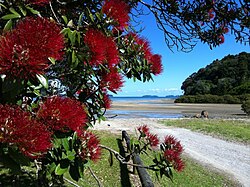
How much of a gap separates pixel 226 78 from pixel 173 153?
5707 cm

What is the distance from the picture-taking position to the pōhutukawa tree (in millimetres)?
710

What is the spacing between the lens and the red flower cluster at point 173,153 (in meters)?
1.54

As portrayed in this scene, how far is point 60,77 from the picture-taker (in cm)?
149

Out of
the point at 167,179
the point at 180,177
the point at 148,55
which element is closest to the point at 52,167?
the point at 148,55

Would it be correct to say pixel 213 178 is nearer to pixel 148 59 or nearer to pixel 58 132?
pixel 148 59

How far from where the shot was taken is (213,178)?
19.6ft

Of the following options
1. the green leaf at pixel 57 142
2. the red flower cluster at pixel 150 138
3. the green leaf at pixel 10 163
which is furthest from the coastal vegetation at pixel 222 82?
the green leaf at pixel 10 163

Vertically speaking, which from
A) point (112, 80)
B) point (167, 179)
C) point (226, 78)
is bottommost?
point (167, 179)

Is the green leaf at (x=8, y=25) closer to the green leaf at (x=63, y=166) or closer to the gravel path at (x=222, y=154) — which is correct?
the green leaf at (x=63, y=166)

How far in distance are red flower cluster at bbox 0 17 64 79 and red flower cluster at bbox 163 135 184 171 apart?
0.98 m

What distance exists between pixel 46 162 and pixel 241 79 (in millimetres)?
57406

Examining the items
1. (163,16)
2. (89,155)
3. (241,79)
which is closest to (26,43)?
(89,155)

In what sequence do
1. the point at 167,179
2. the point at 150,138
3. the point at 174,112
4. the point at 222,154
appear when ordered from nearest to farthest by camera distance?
the point at 150,138, the point at 167,179, the point at 222,154, the point at 174,112

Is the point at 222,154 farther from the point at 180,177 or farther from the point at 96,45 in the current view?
the point at 96,45
